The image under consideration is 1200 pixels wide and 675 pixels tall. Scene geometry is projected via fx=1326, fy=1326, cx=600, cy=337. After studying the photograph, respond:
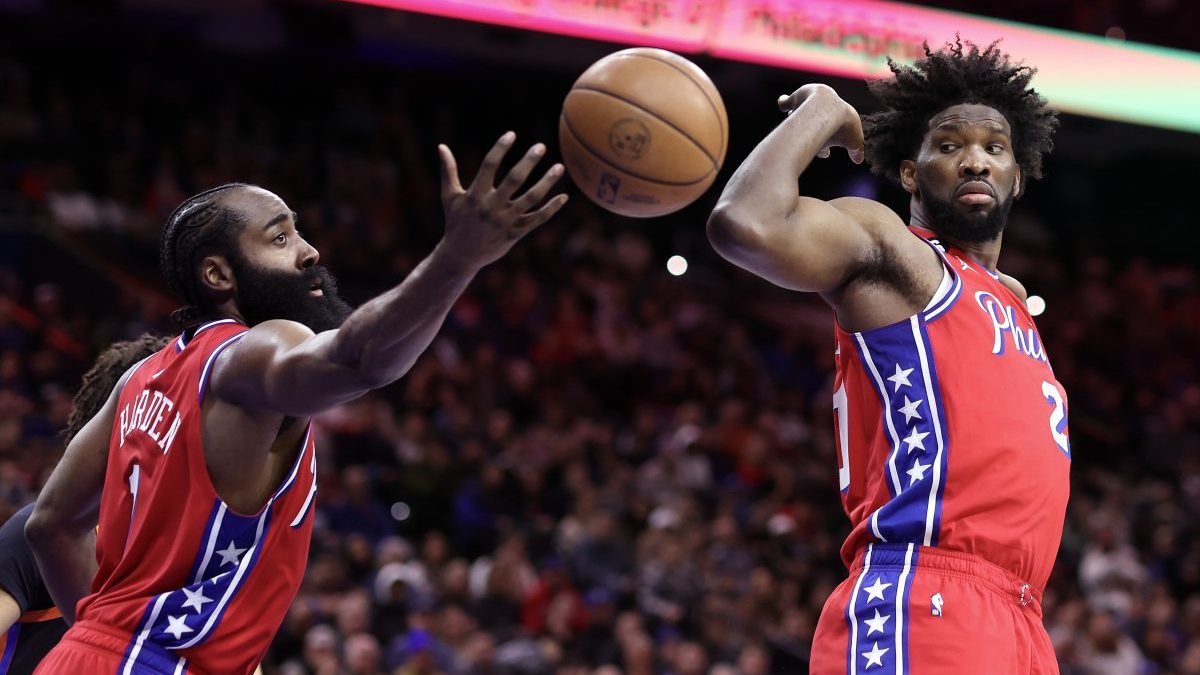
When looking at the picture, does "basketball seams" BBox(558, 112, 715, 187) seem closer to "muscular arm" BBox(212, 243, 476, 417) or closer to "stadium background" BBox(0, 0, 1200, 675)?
"muscular arm" BBox(212, 243, 476, 417)

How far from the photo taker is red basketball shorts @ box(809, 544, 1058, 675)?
2744 millimetres

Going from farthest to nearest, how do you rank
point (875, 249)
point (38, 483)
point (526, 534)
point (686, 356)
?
point (686, 356) < point (526, 534) < point (38, 483) < point (875, 249)

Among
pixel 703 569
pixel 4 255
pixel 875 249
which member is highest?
pixel 875 249

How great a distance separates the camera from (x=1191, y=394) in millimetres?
13719

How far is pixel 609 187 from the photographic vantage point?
10.4 ft

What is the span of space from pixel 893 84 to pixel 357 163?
10699 mm

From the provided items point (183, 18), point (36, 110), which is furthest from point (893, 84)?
point (183, 18)

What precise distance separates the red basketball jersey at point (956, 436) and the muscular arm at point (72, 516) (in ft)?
5.93

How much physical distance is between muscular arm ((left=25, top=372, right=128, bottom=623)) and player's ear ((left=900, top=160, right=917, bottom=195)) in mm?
2038

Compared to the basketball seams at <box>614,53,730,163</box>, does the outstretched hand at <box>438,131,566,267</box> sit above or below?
above

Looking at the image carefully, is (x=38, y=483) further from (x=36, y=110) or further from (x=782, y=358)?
(x=782, y=358)

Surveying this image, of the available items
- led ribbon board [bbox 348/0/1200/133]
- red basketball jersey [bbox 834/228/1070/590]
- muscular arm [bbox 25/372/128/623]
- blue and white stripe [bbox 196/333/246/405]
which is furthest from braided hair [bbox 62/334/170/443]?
led ribbon board [bbox 348/0/1200/133]

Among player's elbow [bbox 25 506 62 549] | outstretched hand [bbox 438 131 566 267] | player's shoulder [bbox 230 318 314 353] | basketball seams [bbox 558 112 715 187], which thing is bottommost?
player's elbow [bbox 25 506 62 549]

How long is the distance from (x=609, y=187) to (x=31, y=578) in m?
1.90
